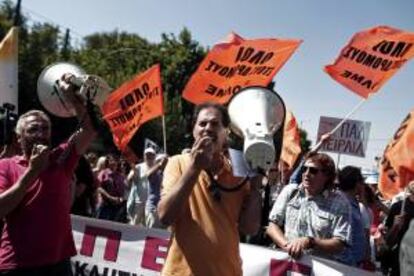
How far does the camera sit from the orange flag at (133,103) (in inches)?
378

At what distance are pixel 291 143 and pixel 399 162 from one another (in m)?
4.14

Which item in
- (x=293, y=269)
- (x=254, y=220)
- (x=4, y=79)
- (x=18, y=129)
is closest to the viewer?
(x=254, y=220)

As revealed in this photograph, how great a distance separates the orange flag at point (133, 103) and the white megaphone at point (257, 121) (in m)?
6.27

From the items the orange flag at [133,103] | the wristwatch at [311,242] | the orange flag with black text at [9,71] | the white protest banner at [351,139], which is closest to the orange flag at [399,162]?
the wristwatch at [311,242]

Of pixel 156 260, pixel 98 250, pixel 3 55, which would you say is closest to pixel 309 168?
pixel 156 260

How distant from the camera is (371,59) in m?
7.88

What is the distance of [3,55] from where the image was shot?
726 cm

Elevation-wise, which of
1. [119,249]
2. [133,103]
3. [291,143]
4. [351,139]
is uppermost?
[133,103]

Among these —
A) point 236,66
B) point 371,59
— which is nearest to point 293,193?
Result: point 371,59

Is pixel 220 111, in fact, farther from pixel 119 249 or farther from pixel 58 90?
pixel 119 249

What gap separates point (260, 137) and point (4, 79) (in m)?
4.60

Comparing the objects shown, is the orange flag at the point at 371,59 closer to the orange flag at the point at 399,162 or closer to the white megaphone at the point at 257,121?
the orange flag at the point at 399,162

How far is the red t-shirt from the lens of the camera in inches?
145

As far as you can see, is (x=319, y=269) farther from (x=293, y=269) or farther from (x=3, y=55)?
(x=3, y=55)
